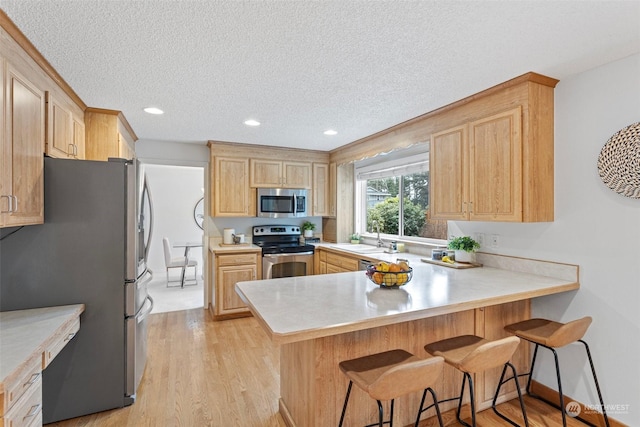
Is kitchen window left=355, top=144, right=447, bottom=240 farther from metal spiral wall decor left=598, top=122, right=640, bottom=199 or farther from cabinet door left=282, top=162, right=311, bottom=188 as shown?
metal spiral wall decor left=598, top=122, right=640, bottom=199

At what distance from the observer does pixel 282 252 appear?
14.2ft

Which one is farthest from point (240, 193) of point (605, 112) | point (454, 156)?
point (605, 112)

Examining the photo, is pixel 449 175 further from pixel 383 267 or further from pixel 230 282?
pixel 230 282

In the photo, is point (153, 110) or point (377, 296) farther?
point (153, 110)

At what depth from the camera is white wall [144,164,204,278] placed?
23.0ft

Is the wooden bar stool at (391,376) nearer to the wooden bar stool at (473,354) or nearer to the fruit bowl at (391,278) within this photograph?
the wooden bar stool at (473,354)

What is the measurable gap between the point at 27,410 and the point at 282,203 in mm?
3466

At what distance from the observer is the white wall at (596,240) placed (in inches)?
76.2

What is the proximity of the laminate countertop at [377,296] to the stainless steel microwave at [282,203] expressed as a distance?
2.31 metres

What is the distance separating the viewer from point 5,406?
4.05 feet

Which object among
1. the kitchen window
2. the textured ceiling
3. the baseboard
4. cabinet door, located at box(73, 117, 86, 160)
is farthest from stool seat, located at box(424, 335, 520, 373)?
cabinet door, located at box(73, 117, 86, 160)

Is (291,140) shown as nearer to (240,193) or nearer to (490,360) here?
(240,193)

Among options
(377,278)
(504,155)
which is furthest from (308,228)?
(504,155)

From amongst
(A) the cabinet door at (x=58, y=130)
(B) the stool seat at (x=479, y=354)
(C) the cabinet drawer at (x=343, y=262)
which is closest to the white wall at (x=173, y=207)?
(C) the cabinet drawer at (x=343, y=262)
